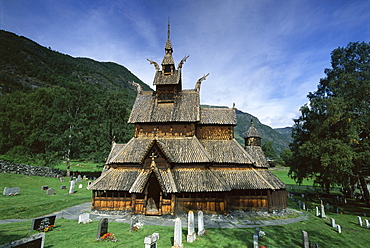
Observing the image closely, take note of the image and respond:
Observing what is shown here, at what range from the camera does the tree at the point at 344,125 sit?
2198 centimetres

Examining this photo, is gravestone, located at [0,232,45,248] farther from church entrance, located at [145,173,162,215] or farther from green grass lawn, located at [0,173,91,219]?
green grass lawn, located at [0,173,91,219]

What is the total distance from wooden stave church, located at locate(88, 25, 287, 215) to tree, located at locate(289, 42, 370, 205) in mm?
7778

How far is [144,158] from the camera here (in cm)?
1823

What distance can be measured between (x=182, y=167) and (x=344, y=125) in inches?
873

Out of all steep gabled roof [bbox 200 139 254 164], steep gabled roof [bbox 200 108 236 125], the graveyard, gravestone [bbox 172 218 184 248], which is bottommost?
the graveyard

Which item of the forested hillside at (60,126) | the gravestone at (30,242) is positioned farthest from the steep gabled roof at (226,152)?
the forested hillside at (60,126)

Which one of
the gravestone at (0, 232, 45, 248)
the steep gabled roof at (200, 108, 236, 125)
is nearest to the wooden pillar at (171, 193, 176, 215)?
the steep gabled roof at (200, 108, 236, 125)

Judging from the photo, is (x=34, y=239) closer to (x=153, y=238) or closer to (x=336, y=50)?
(x=153, y=238)

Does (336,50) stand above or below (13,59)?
below

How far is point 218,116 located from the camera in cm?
2367

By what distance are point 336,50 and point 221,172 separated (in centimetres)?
2946

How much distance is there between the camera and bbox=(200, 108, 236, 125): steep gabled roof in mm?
22859

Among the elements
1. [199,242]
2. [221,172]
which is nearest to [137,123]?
[221,172]

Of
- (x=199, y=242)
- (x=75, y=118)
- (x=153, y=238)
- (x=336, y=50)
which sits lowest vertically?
(x=199, y=242)
